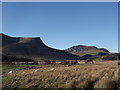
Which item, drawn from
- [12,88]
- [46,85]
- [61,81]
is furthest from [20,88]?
[61,81]

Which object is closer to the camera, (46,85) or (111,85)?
(111,85)

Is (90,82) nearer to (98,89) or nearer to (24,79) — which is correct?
(98,89)

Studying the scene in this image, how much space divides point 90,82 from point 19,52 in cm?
17682

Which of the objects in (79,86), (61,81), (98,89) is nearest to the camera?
(98,89)

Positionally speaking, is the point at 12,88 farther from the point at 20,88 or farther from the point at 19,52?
the point at 19,52

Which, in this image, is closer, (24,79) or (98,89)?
(98,89)

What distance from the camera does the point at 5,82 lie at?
2269cm

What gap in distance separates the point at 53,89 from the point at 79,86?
82.6 inches

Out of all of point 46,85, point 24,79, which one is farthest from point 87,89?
Result: point 24,79

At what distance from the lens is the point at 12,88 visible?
65.8 ft

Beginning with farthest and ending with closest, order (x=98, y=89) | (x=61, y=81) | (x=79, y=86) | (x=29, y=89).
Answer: (x=61, y=81) → (x=29, y=89) → (x=79, y=86) → (x=98, y=89)

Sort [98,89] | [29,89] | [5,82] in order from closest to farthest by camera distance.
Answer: [98,89] < [29,89] < [5,82]

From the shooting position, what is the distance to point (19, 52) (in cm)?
19162

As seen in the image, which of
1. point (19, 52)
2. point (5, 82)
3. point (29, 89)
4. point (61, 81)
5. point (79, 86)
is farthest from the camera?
point (19, 52)
